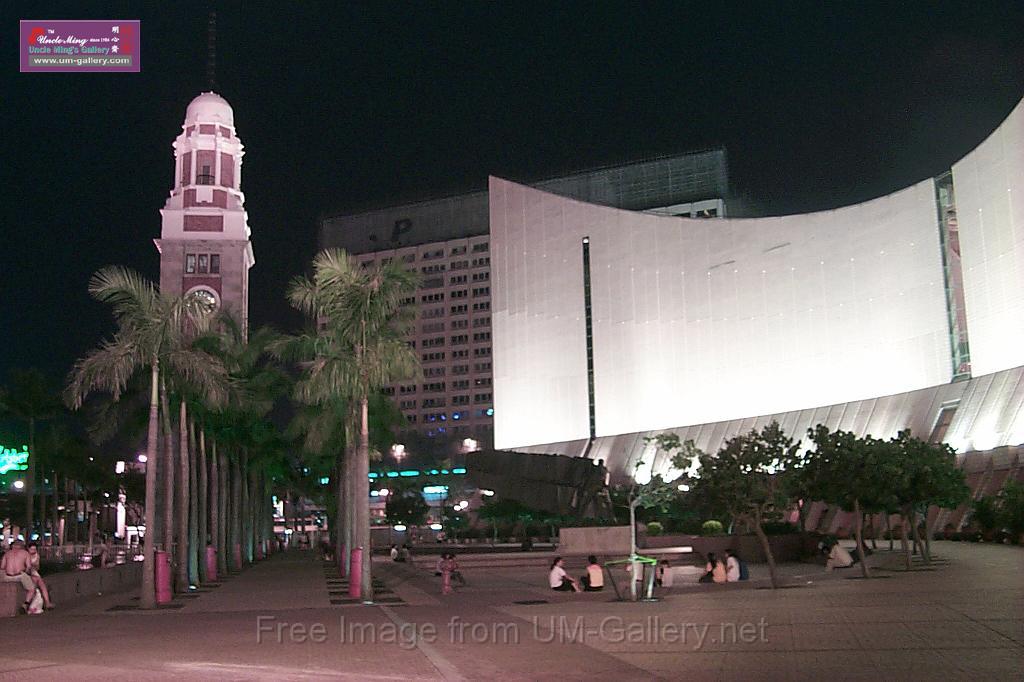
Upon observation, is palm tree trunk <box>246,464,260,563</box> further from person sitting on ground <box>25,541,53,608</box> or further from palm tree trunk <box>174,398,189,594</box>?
person sitting on ground <box>25,541,53,608</box>

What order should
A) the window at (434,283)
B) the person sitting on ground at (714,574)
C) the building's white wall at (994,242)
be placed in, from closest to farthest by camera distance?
the person sitting on ground at (714,574)
the building's white wall at (994,242)
the window at (434,283)

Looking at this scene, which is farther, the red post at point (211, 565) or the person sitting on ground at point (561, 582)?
the red post at point (211, 565)

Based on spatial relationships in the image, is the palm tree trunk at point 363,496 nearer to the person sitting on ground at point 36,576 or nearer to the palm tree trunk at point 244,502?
the person sitting on ground at point 36,576

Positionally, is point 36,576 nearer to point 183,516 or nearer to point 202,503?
point 183,516

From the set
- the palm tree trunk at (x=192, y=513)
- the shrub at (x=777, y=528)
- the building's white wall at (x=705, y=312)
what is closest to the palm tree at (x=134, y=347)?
the palm tree trunk at (x=192, y=513)

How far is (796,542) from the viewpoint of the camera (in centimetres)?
3544

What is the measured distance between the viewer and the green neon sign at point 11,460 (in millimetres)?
88000

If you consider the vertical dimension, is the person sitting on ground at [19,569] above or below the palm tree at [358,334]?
below

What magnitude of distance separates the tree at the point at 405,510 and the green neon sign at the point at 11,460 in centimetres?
2965

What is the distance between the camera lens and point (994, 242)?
166 feet

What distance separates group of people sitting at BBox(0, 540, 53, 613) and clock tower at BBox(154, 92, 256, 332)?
56455mm

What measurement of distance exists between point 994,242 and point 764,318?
19310 mm

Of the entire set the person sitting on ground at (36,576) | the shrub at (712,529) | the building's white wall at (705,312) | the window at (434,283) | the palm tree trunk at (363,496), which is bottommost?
the shrub at (712,529)

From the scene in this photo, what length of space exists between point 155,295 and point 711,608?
534 inches
